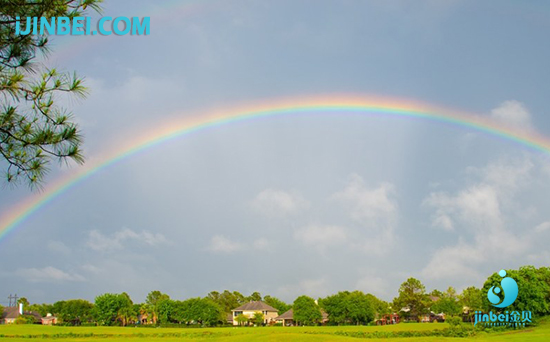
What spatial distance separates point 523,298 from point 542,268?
11.9 m

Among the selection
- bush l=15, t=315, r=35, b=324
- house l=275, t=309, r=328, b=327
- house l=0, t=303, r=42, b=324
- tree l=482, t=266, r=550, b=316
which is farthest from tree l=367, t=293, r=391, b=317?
house l=0, t=303, r=42, b=324

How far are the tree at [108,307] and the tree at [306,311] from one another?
104 ft

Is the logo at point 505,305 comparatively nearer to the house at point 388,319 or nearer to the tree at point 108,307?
the house at point 388,319

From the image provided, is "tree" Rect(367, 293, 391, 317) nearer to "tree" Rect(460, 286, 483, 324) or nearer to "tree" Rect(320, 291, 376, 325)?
"tree" Rect(320, 291, 376, 325)

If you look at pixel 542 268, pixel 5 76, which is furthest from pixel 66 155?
pixel 542 268

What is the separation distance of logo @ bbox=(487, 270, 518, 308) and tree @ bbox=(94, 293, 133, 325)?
64.8m

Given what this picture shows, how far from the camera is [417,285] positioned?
93438 millimetres

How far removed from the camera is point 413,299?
91.5 m

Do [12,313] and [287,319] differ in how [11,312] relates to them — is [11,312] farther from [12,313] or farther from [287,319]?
[287,319]

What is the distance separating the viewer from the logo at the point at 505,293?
54.2m

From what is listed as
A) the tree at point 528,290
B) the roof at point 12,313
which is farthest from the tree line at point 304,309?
the tree at point 528,290

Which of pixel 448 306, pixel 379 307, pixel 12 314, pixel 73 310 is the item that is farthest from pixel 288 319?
pixel 12 314

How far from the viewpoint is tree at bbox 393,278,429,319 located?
300ft

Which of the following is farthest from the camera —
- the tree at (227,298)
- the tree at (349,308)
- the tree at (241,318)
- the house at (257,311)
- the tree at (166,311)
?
the tree at (227,298)
